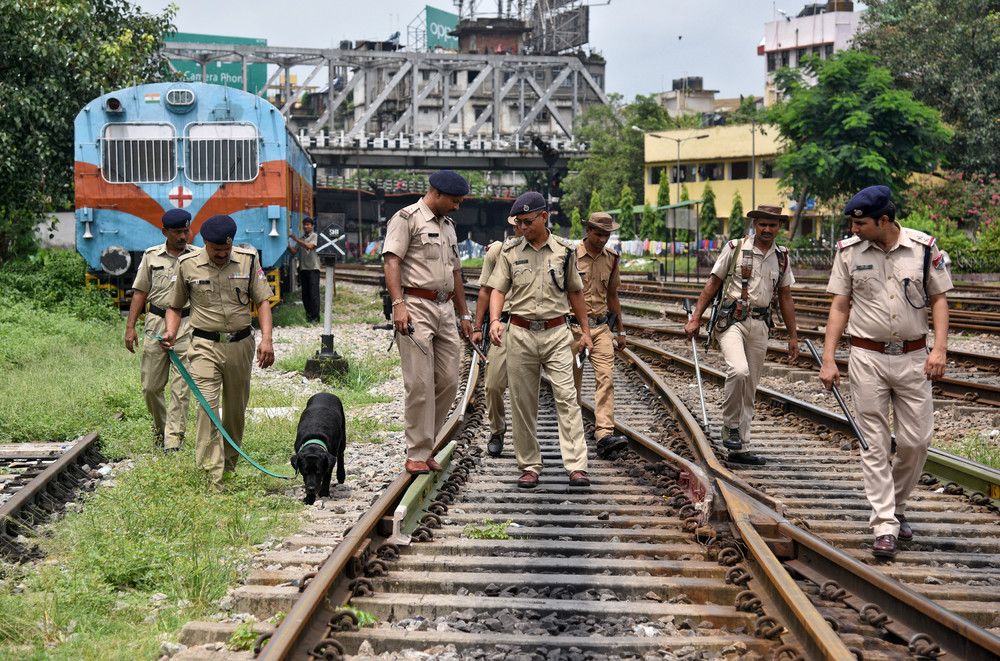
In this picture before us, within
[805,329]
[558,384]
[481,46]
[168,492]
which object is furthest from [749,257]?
[481,46]

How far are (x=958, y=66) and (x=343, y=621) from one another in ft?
165

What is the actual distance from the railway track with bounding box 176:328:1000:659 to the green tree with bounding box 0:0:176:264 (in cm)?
1559

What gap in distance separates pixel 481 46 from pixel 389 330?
102 meters

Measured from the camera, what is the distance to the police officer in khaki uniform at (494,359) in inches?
300

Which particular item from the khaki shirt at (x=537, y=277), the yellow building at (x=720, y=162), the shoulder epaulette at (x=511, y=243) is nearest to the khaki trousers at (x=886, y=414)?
the khaki shirt at (x=537, y=277)

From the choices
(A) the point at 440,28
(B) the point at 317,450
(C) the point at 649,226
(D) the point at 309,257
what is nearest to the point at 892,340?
(B) the point at 317,450

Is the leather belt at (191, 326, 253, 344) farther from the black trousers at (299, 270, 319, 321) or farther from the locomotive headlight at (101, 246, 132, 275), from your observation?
the black trousers at (299, 270, 319, 321)

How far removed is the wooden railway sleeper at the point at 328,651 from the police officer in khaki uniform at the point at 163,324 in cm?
465

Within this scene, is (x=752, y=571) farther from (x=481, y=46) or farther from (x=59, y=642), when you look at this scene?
(x=481, y=46)

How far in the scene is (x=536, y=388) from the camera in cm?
725

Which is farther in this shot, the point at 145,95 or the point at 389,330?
the point at 389,330

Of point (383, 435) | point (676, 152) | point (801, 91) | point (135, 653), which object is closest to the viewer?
point (135, 653)

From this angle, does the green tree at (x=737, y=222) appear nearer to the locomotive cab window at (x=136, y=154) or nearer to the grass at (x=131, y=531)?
the locomotive cab window at (x=136, y=154)

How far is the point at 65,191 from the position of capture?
21.2m
